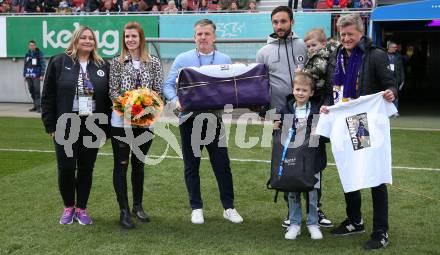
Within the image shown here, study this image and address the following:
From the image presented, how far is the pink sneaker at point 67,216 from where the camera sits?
576 centimetres

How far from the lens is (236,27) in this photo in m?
16.2

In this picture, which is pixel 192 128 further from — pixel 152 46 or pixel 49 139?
pixel 152 46

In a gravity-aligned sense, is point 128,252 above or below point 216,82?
below

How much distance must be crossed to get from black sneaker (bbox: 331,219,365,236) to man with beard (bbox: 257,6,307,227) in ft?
3.87

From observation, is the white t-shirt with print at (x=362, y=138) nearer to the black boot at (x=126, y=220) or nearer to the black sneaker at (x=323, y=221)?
the black sneaker at (x=323, y=221)

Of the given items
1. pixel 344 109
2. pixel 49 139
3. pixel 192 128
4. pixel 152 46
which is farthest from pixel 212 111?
pixel 152 46

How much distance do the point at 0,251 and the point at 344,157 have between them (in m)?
2.99

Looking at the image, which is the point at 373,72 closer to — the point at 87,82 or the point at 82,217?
the point at 87,82

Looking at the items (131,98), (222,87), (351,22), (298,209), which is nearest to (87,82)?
(131,98)

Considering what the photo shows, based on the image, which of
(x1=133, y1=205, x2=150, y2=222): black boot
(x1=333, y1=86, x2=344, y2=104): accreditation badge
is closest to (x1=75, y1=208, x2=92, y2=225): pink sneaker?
(x1=133, y1=205, x2=150, y2=222): black boot

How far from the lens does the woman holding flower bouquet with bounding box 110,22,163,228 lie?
17.7 ft

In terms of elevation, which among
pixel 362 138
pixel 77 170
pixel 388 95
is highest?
pixel 388 95

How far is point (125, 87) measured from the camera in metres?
5.54

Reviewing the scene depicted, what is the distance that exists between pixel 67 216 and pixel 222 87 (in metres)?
1.98
